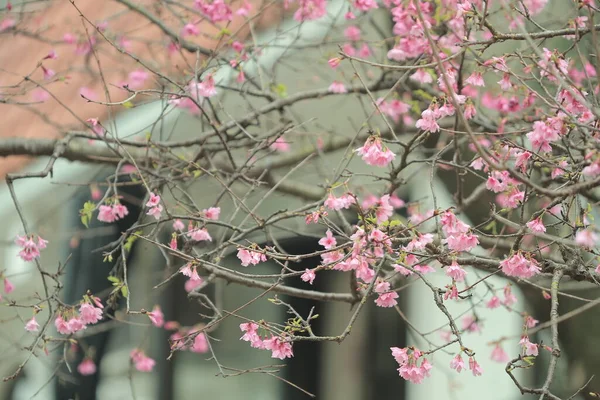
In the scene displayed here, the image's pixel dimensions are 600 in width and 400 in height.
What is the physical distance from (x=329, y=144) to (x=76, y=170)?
9.53ft

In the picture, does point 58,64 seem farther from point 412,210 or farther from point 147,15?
point 412,210

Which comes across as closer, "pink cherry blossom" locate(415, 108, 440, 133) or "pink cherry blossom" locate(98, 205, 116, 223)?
"pink cherry blossom" locate(415, 108, 440, 133)

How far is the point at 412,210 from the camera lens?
413 centimetres

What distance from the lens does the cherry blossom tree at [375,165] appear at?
2.97 metres

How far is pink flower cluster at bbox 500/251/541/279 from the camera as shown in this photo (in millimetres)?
2912

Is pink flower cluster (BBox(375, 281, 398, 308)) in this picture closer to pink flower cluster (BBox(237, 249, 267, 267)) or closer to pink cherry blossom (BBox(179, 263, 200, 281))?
pink flower cluster (BBox(237, 249, 267, 267))

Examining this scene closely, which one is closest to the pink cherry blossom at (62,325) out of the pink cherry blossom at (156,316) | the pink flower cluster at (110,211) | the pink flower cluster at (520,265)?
the pink cherry blossom at (156,316)

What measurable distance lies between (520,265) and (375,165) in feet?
2.14

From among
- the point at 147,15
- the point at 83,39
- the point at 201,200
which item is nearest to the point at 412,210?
the point at 147,15

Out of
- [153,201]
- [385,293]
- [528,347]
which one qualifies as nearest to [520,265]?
[528,347]

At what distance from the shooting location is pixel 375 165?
3160 millimetres

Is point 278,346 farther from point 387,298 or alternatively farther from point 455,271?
point 455,271

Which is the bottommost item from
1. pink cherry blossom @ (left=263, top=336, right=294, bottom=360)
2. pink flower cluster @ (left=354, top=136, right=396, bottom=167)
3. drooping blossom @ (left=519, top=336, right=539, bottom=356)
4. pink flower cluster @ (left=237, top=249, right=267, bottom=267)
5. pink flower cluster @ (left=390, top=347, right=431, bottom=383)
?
pink flower cluster @ (left=390, top=347, right=431, bottom=383)

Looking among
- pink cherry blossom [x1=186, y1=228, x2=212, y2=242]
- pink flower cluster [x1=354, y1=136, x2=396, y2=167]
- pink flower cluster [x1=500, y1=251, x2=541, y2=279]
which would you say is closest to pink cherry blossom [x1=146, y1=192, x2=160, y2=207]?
pink cherry blossom [x1=186, y1=228, x2=212, y2=242]
